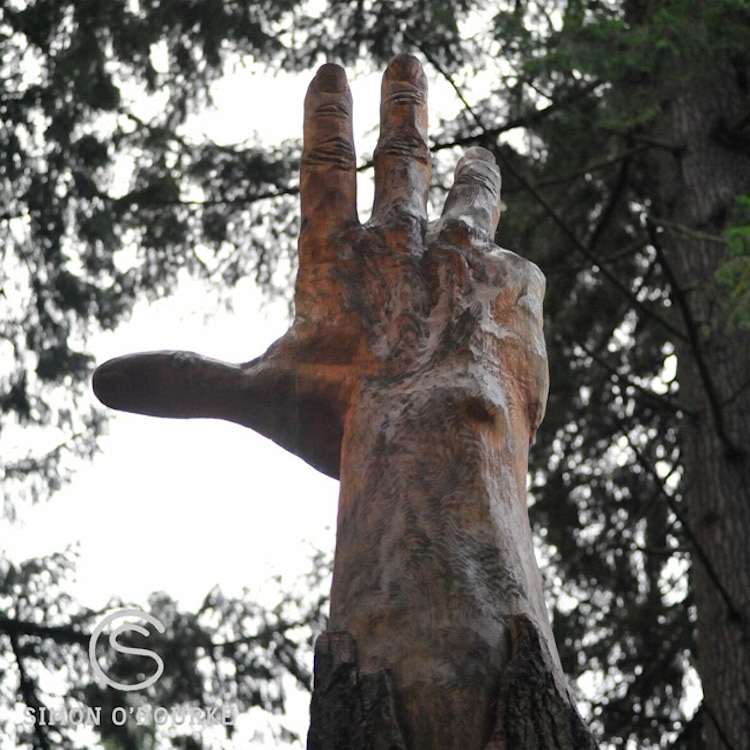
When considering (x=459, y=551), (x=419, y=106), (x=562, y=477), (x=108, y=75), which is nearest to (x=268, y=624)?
(x=562, y=477)

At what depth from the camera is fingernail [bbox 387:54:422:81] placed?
4.18 meters

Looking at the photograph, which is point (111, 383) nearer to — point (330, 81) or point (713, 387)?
point (330, 81)

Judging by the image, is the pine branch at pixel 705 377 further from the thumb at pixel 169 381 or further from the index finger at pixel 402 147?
the thumb at pixel 169 381

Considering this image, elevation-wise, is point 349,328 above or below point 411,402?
above

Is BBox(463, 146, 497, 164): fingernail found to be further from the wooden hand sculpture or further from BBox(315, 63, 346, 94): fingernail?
BBox(315, 63, 346, 94): fingernail

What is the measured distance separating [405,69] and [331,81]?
0.96 ft

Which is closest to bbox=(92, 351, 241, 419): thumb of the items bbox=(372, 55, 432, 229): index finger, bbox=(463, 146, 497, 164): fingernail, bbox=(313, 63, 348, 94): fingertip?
bbox=(372, 55, 432, 229): index finger

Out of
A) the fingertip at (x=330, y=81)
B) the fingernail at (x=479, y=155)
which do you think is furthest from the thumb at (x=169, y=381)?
the fingernail at (x=479, y=155)

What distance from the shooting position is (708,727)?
6562 mm

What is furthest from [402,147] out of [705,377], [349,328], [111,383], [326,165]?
[705,377]

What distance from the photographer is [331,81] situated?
13.2ft

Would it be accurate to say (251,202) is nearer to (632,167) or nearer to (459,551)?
(632,167)

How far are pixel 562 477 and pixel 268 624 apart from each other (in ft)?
8.75

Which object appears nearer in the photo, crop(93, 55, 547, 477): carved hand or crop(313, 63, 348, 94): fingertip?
crop(93, 55, 547, 477): carved hand
